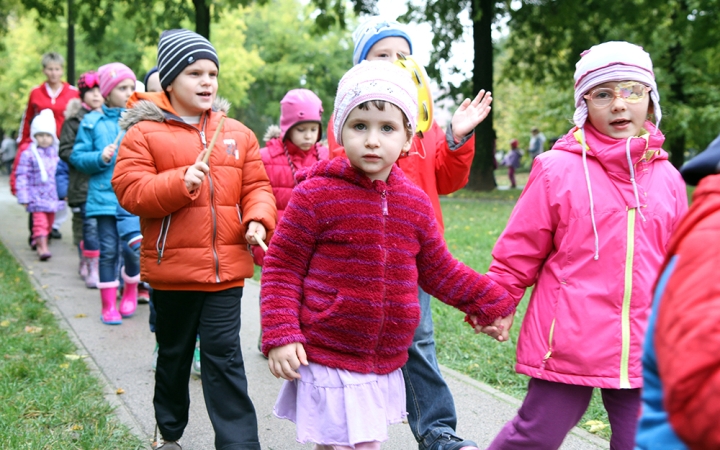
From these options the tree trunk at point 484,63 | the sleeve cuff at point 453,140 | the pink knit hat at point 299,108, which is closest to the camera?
the sleeve cuff at point 453,140

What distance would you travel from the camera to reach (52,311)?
7102 mm

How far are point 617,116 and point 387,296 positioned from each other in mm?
1098

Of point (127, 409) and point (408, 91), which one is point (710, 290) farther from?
point (127, 409)

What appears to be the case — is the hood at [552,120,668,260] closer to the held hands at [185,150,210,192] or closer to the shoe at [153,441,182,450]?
the held hands at [185,150,210,192]

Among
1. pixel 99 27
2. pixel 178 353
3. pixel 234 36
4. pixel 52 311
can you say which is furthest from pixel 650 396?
pixel 234 36

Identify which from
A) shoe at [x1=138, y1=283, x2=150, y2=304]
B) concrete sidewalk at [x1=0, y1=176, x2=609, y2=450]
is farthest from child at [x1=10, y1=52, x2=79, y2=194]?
shoe at [x1=138, y1=283, x2=150, y2=304]

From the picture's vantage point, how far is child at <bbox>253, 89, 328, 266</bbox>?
212 inches

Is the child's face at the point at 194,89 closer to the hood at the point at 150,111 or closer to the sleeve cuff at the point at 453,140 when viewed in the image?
the hood at the point at 150,111

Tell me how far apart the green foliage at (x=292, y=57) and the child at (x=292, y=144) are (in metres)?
36.0

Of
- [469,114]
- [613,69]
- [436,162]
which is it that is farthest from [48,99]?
[613,69]

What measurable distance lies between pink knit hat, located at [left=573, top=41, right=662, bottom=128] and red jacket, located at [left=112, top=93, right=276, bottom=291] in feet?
5.05

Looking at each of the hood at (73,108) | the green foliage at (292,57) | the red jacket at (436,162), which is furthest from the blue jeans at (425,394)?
the green foliage at (292,57)

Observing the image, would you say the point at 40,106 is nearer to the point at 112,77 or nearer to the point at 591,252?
the point at 112,77

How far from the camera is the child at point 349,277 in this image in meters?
2.82
